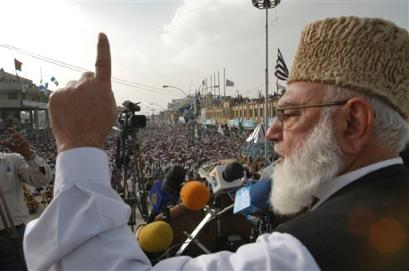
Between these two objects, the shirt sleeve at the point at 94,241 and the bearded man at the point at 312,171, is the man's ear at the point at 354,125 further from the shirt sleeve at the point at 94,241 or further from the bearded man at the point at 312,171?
the shirt sleeve at the point at 94,241

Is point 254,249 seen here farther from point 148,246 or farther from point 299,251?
point 148,246

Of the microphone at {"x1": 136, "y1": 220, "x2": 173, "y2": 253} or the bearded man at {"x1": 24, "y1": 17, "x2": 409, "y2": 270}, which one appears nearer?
the bearded man at {"x1": 24, "y1": 17, "x2": 409, "y2": 270}

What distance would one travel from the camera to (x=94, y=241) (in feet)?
3.01

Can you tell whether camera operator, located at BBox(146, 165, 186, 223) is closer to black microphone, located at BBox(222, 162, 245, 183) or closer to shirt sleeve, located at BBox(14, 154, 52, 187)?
black microphone, located at BBox(222, 162, 245, 183)

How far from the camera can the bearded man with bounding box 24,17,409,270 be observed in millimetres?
897

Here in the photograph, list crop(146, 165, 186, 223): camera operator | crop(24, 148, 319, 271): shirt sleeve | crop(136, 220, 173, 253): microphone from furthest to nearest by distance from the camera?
crop(146, 165, 186, 223): camera operator → crop(136, 220, 173, 253): microphone → crop(24, 148, 319, 271): shirt sleeve

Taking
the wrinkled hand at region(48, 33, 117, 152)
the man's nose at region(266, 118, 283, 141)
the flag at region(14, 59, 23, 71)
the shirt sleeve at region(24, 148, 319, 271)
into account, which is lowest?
the shirt sleeve at region(24, 148, 319, 271)

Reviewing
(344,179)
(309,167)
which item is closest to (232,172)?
(309,167)

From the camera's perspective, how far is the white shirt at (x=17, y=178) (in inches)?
132

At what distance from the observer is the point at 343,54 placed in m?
1.29

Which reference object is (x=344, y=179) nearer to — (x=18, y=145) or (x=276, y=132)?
(x=276, y=132)

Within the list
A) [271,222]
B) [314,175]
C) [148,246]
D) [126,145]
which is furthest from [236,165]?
[126,145]

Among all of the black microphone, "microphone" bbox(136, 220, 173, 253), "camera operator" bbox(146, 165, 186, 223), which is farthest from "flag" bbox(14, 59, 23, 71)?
"microphone" bbox(136, 220, 173, 253)

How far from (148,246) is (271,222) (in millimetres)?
1065
